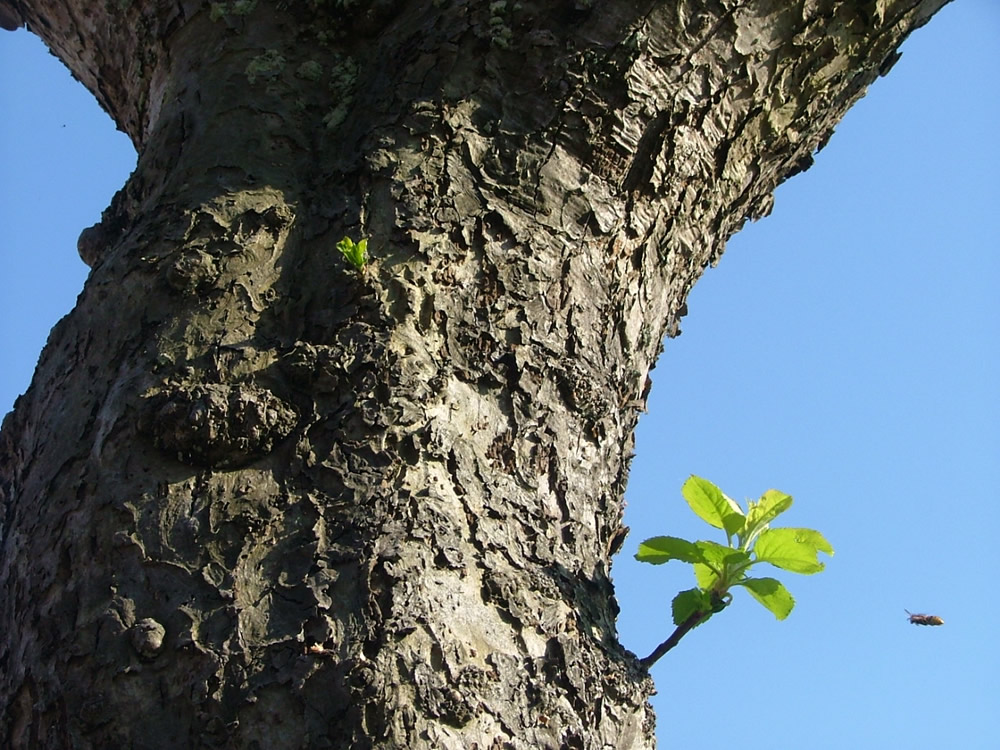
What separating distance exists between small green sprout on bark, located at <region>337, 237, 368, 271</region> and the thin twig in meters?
0.74

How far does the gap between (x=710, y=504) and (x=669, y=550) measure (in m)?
0.14

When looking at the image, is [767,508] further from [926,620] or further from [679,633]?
[926,620]

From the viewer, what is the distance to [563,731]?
1.30 metres

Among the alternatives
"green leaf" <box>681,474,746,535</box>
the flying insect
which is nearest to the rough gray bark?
"green leaf" <box>681,474,746,535</box>

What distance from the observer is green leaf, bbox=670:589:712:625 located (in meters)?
1.60

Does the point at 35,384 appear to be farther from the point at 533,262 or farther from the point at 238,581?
the point at 533,262

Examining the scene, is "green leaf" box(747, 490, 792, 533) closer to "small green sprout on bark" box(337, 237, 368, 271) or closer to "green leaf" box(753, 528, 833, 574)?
"green leaf" box(753, 528, 833, 574)

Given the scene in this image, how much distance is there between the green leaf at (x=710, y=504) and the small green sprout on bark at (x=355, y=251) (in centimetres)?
67

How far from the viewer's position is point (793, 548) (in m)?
1.63

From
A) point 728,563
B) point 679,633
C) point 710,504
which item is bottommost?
point 679,633

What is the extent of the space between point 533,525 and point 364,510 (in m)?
0.26

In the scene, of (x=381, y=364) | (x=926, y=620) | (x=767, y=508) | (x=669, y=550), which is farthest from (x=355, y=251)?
(x=926, y=620)

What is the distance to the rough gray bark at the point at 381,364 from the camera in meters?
1.25

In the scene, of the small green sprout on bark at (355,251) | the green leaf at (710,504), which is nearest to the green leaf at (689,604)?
the green leaf at (710,504)
